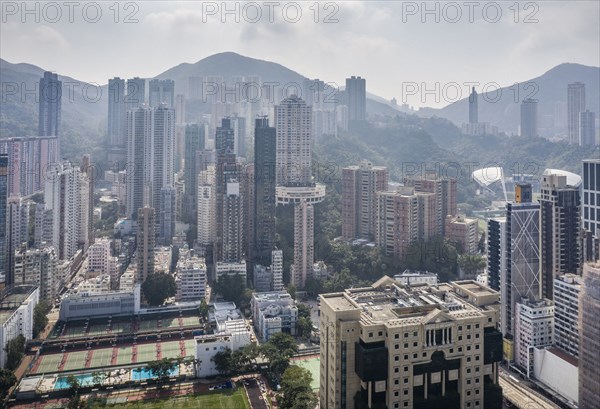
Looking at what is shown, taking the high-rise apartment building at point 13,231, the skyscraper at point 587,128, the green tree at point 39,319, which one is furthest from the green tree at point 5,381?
the skyscraper at point 587,128

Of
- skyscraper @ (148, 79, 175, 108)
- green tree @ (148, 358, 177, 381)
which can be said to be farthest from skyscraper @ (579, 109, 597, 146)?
green tree @ (148, 358, 177, 381)

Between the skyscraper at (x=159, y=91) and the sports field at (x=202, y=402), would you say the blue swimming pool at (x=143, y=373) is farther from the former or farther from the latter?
the skyscraper at (x=159, y=91)

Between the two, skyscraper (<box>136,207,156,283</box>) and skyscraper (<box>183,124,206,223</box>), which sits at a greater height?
skyscraper (<box>183,124,206,223</box>)

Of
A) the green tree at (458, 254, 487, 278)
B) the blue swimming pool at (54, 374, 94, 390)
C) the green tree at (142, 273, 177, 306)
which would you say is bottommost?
the blue swimming pool at (54, 374, 94, 390)

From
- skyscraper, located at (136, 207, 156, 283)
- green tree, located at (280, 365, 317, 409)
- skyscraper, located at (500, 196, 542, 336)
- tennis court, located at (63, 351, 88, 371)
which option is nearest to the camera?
green tree, located at (280, 365, 317, 409)

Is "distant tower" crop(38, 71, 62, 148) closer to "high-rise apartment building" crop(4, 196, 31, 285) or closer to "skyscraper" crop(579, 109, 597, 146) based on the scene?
"high-rise apartment building" crop(4, 196, 31, 285)

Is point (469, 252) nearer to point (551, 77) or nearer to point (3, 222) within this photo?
point (3, 222)

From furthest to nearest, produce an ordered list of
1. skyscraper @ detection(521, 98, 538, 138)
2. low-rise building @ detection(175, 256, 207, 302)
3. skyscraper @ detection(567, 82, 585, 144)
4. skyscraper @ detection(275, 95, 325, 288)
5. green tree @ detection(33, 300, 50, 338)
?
skyscraper @ detection(521, 98, 538, 138) < skyscraper @ detection(567, 82, 585, 144) < skyscraper @ detection(275, 95, 325, 288) < low-rise building @ detection(175, 256, 207, 302) < green tree @ detection(33, 300, 50, 338)
